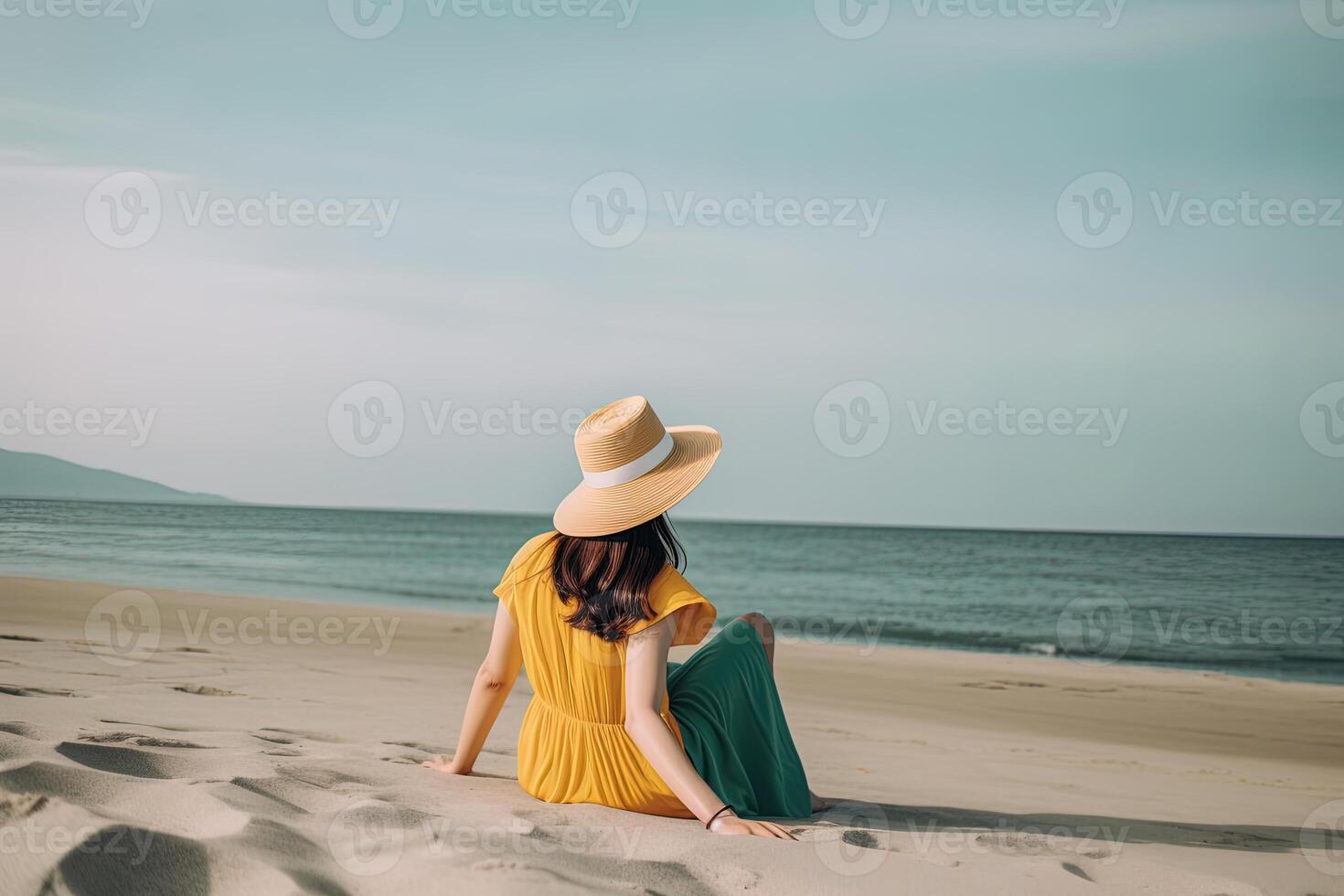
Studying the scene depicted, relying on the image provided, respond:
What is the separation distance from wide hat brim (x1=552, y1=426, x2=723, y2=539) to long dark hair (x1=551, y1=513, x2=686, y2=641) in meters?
0.05

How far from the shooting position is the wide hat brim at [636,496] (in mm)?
2848

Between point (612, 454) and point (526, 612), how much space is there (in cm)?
55

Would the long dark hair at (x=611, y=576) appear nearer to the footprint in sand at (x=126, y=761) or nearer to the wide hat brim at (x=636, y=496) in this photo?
the wide hat brim at (x=636, y=496)

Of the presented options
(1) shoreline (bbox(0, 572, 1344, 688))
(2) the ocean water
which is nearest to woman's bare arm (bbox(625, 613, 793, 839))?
(1) shoreline (bbox(0, 572, 1344, 688))

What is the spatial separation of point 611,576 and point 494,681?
0.62 metres

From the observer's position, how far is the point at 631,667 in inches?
113

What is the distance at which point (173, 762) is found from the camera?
9.59 feet

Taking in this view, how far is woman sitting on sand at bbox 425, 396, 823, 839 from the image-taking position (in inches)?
111

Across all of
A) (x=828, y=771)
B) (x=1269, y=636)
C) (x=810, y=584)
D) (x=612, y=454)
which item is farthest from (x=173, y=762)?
(x=810, y=584)

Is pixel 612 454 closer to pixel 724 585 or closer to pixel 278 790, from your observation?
pixel 278 790

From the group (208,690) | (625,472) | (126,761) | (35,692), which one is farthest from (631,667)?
(208,690)

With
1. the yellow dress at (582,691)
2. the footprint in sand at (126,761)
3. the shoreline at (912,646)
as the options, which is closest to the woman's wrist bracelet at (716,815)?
the yellow dress at (582,691)

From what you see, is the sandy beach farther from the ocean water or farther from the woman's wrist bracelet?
the ocean water

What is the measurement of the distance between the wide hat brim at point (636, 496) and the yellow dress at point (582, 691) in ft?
0.56
